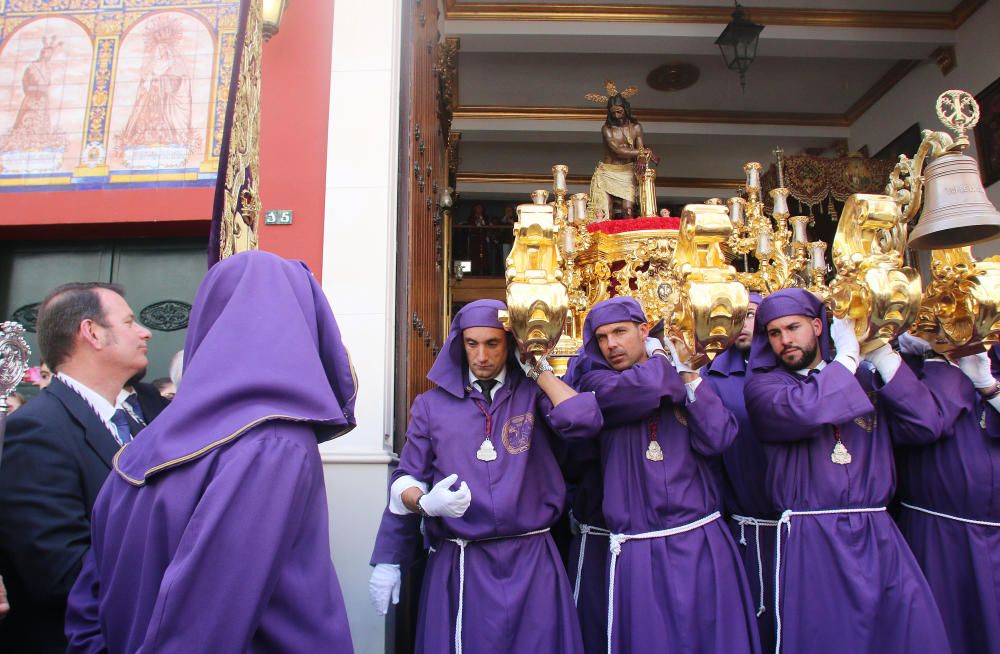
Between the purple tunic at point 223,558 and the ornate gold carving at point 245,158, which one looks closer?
the purple tunic at point 223,558

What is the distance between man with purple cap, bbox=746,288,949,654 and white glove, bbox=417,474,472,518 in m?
1.26

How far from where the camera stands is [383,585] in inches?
105

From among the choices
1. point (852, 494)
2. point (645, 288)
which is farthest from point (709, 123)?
point (852, 494)

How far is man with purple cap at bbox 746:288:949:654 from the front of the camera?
2.49 meters

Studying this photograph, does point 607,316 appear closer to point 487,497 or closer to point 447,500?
point 487,497

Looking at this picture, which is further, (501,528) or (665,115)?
(665,115)

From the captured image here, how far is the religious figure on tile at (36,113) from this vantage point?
4.29 m

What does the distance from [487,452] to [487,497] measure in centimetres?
17

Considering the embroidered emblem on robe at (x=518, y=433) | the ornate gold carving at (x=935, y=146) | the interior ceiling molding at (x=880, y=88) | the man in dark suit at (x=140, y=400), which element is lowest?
the embroidered emblem on robe at (x=518, y=433)

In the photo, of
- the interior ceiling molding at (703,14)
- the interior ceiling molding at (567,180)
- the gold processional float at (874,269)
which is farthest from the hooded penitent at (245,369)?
the interior ceiling molding at (567,180)

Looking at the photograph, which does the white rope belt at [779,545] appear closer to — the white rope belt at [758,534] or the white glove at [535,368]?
the white rope belt at [758,534]

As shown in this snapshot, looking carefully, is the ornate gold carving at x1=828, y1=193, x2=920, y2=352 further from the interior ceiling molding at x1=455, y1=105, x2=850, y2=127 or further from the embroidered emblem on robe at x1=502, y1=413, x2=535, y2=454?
the interior ceiling molding at x1=455, y1=105, x2=850, y2=127

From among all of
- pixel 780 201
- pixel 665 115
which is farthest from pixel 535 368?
pixel 665 115

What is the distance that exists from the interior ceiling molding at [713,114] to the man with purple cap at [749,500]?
6138 millimetres
